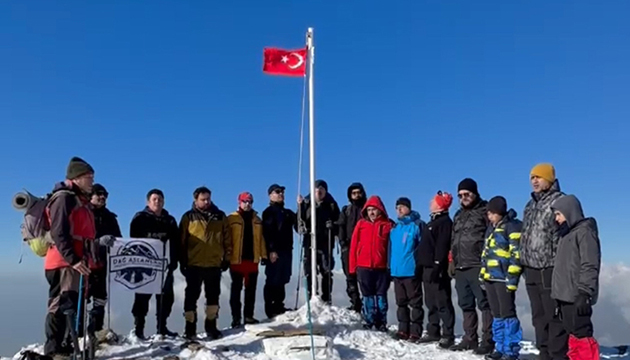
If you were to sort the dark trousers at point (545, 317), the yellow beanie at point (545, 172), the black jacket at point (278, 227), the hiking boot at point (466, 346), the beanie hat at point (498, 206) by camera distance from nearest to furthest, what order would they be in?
the dark trousers at point (545, 317) < the yellow beanie at point (545, 172) < the beanie hat at point (498, 206) < the hiking boot at point (466, 346) < the black jacket at point (278, 227)

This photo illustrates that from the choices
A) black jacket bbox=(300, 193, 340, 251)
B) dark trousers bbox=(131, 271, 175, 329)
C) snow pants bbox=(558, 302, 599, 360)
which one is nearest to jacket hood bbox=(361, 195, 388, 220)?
black jacket bbox=(300, 193, 340, 251)

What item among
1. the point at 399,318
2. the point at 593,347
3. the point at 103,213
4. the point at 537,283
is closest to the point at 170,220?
the point at 103,213

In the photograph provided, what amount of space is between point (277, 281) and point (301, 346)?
242 centimetres

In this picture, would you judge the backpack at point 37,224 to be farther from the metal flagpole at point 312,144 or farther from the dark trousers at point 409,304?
the dark trousers at point 409,304

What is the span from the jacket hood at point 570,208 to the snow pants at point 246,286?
519cm

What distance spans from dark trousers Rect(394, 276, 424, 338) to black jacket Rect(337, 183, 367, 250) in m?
1.50

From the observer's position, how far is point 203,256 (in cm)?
955

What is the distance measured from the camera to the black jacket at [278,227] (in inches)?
432

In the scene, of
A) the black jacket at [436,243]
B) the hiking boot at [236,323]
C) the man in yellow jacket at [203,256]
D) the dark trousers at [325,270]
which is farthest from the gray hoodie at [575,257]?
the hiking boot at [236,323]

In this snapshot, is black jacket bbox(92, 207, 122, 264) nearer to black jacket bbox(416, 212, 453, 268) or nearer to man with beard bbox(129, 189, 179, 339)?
man with beard bbox(129, 189, 179, 339)

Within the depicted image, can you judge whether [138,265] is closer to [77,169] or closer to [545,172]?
[77,169]

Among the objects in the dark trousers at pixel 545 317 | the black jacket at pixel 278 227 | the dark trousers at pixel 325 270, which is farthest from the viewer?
the dark trousers at pixel 325 270

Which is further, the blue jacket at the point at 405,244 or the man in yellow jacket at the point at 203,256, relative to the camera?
the blue jacket at the point at 405,244

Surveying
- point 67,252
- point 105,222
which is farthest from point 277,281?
point 67,252
